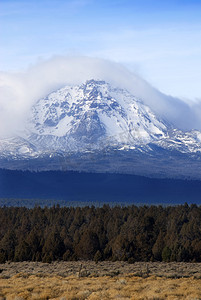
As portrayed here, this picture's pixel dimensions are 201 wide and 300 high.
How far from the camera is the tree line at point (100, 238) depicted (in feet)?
319

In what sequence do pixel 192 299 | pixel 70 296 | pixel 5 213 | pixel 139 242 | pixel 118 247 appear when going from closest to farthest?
pixel 192 299, pixel 70 296, pixel 118 247, pixel 139 242, pixel 5 213

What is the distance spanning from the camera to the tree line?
97.3 m

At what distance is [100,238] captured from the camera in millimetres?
118375

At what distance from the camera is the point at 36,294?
1342 inches

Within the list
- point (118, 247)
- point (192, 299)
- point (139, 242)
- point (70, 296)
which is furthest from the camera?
point (139, 242)

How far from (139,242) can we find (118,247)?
8.70 m

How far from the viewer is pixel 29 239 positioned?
106375 millimetres

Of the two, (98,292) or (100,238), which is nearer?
(98,292)

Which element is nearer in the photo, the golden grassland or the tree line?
the golden grassland

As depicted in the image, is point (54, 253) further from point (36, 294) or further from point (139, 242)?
A: point (36, 294)

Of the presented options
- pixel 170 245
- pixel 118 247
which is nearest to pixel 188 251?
pixel 170 245

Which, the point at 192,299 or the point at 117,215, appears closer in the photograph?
the point at 192,299

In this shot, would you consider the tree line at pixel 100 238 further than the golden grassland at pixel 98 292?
Yes

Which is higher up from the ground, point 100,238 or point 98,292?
point 98,292
